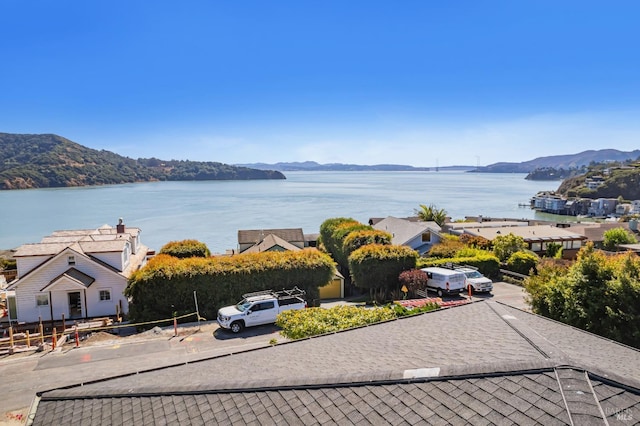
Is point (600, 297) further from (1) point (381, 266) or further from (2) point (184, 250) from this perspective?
(2) point (184, 250)

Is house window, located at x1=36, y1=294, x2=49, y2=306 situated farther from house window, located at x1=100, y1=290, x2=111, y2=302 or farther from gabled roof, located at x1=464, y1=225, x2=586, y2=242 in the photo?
gabled roof, located at x1=464, y1=225, x2=586, y2=242

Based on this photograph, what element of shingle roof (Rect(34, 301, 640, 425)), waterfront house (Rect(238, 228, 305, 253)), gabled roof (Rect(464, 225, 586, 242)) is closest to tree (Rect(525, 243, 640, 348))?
shingle roof (Rect(34, 301, 640, 425))

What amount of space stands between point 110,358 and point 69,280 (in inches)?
394

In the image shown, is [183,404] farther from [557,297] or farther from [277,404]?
[557,297]

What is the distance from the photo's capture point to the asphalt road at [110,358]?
44.6 ft

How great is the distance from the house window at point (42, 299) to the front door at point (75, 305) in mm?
1191

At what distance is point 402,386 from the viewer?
15.6 ft

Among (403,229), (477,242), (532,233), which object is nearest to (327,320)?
(403,229)

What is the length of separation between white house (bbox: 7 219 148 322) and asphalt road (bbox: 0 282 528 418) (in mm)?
6872

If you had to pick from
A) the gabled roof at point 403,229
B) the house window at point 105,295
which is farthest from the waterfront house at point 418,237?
the house window at point 105,295

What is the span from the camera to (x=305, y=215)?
105 metres

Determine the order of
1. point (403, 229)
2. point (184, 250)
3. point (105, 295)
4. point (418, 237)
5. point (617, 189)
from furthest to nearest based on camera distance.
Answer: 1. point (617, 189)
2. point (403, 229)
3. point (418, 237)
4. point (184, 250)
5. point (105, 295)

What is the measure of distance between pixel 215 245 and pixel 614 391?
2662 inches

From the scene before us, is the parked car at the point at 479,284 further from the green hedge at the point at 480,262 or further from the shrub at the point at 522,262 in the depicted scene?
the shrub at the point at 522,262
